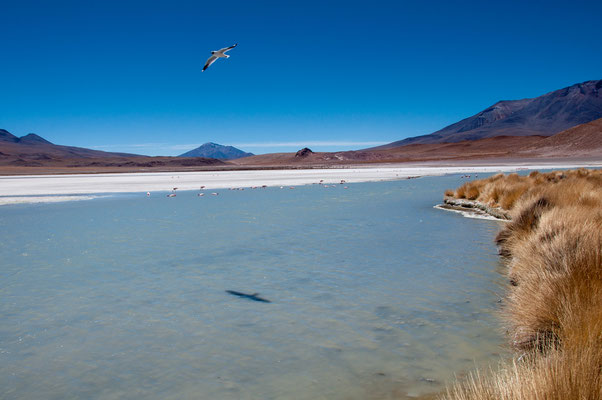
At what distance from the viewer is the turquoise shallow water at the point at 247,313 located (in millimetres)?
3404

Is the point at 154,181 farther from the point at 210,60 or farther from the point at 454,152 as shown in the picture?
the point at 454,152

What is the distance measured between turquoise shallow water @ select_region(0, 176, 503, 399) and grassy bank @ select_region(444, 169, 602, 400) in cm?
39

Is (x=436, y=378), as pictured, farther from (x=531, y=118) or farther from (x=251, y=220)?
(x=531, y=118)

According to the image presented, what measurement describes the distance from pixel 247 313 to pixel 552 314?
2705mm

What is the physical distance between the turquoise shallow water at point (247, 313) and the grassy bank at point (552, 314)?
1.26 feet

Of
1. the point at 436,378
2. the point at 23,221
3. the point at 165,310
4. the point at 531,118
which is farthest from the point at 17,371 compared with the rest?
the point at 531,118

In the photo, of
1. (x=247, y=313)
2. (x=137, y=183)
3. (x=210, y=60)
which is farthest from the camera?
(x=137, y=183)

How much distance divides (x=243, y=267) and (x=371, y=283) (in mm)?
1892

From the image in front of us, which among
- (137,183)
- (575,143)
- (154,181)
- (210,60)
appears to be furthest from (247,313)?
(575,143)

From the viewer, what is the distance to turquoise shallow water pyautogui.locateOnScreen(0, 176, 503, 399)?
3.40 metres

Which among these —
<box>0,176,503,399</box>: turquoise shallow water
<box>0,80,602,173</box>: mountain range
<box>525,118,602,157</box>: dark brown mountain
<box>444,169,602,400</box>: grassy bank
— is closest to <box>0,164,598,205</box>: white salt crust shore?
<box>0,176,503,399</box>: turquoise shallow water

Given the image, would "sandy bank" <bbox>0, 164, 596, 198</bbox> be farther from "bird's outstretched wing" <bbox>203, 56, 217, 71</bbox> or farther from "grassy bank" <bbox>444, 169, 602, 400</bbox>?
"grassy bank" <bbox>444, 169, 602, 400</bbox>

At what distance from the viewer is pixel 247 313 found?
4.71 meters

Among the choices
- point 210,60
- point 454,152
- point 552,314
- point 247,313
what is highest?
point 210,60
